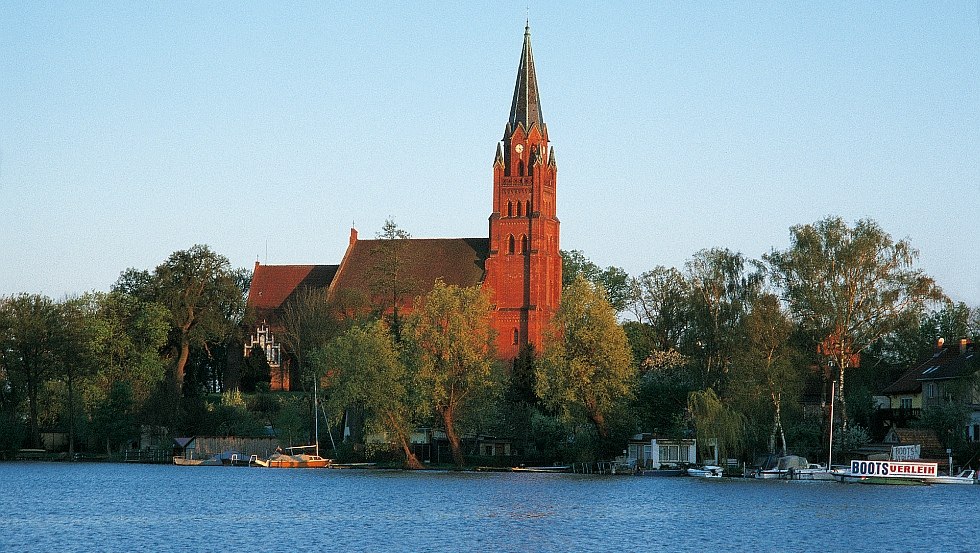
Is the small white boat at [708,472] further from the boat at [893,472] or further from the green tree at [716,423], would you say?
the boat at [893,472]

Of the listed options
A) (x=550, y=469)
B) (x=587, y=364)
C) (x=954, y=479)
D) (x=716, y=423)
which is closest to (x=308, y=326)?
(x=550, y=469)

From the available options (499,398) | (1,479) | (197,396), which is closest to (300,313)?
(197,396)

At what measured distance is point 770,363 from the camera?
70.7 m

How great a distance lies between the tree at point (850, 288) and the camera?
238 feet

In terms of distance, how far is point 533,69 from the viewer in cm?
11350

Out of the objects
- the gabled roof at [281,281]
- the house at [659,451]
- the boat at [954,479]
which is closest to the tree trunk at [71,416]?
the gabled roof at [281,281]

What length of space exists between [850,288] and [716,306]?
10655 millimetres

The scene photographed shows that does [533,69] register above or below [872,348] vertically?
above

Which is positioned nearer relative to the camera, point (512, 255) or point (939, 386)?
point (939, 386)

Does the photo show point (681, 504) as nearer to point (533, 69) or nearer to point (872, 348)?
point (872, 348)

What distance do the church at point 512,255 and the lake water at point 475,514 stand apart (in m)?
39.2

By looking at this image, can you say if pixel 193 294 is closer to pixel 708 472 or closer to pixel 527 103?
pixel 527 103

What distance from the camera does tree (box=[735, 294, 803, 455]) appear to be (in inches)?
2768

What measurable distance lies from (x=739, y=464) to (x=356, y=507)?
29524mm
